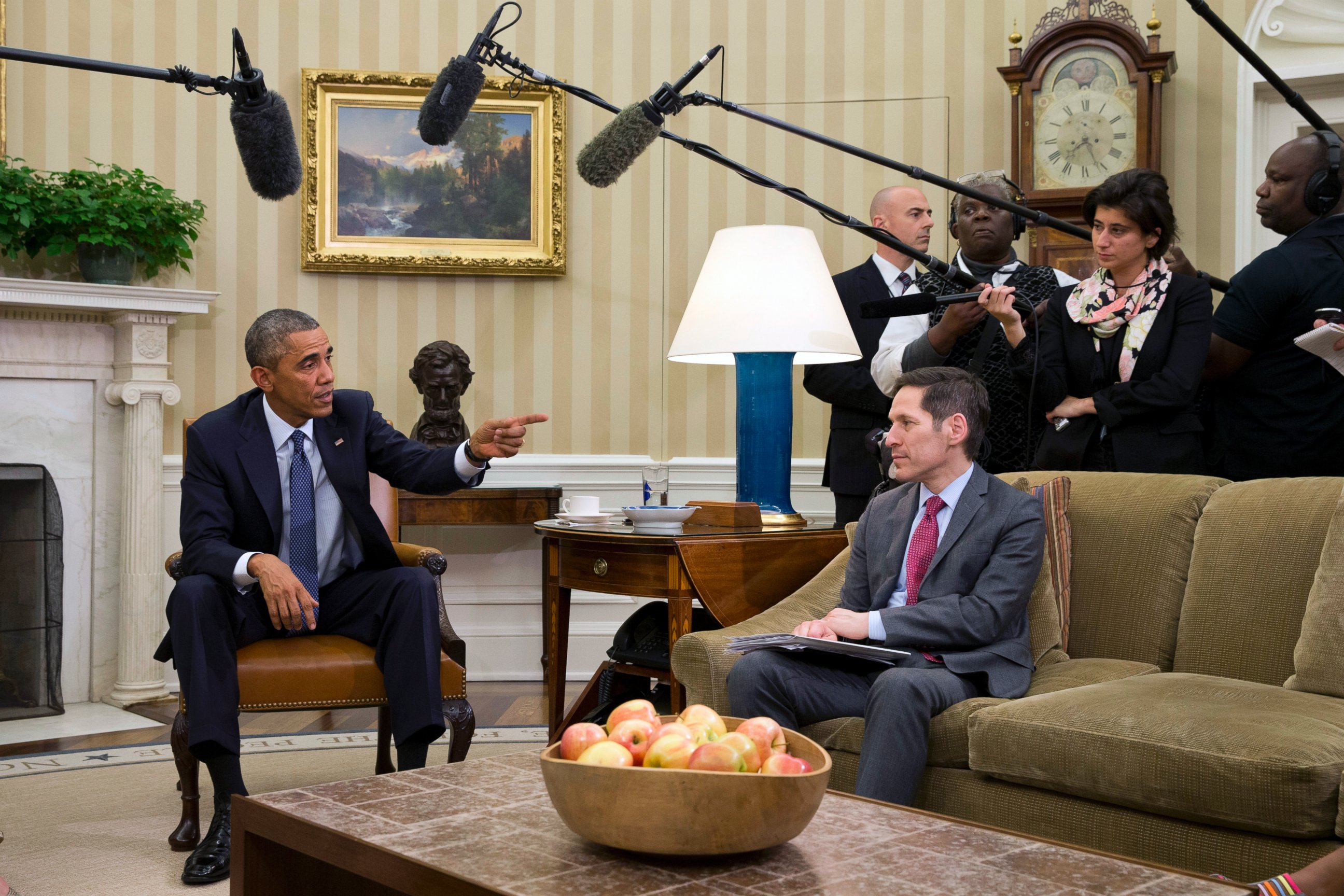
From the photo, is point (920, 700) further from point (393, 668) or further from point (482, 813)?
point (393, 668)

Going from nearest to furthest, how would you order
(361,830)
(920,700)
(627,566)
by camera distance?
1. (361,830)
2. (920,700)
3. (627,566)

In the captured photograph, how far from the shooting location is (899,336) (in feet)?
11.2

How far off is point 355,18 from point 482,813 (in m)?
3.86

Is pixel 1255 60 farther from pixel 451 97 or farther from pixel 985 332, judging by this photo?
pixel 451 97

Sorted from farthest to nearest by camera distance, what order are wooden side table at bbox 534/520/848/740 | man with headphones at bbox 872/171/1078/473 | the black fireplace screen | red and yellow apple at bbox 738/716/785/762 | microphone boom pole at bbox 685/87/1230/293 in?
the black fireplace screen → man with headphones at bbox 872/171/1078/473 → wooden side table at bbox 534/520/848/740 → microphone boom pole at bbox 685/87/1230/293 → red and yellow apple at bbox 738/716/785/762

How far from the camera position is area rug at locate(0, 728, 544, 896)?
2518 mm

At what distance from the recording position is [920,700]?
2223 mm

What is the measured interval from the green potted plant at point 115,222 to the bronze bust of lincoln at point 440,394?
→ 2.93 ft

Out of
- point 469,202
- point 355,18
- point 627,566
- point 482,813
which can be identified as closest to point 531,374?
point 469,202

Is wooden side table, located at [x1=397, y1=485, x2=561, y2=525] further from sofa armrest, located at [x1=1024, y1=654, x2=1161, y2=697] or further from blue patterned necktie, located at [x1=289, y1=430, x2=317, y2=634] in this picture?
sofa armrest, located at [x1=1024, y1=654, x2=1161, y2=697]

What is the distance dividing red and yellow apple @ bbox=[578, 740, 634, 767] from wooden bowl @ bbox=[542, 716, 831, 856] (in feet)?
0.04

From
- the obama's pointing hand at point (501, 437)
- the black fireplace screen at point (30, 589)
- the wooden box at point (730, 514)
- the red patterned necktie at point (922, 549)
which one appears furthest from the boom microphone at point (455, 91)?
the black fireplace screen at point (30, 589)

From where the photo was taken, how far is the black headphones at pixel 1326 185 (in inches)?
110

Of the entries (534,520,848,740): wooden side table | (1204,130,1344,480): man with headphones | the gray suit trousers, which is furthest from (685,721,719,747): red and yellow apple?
(1204,130,1344,480): man with headphones
